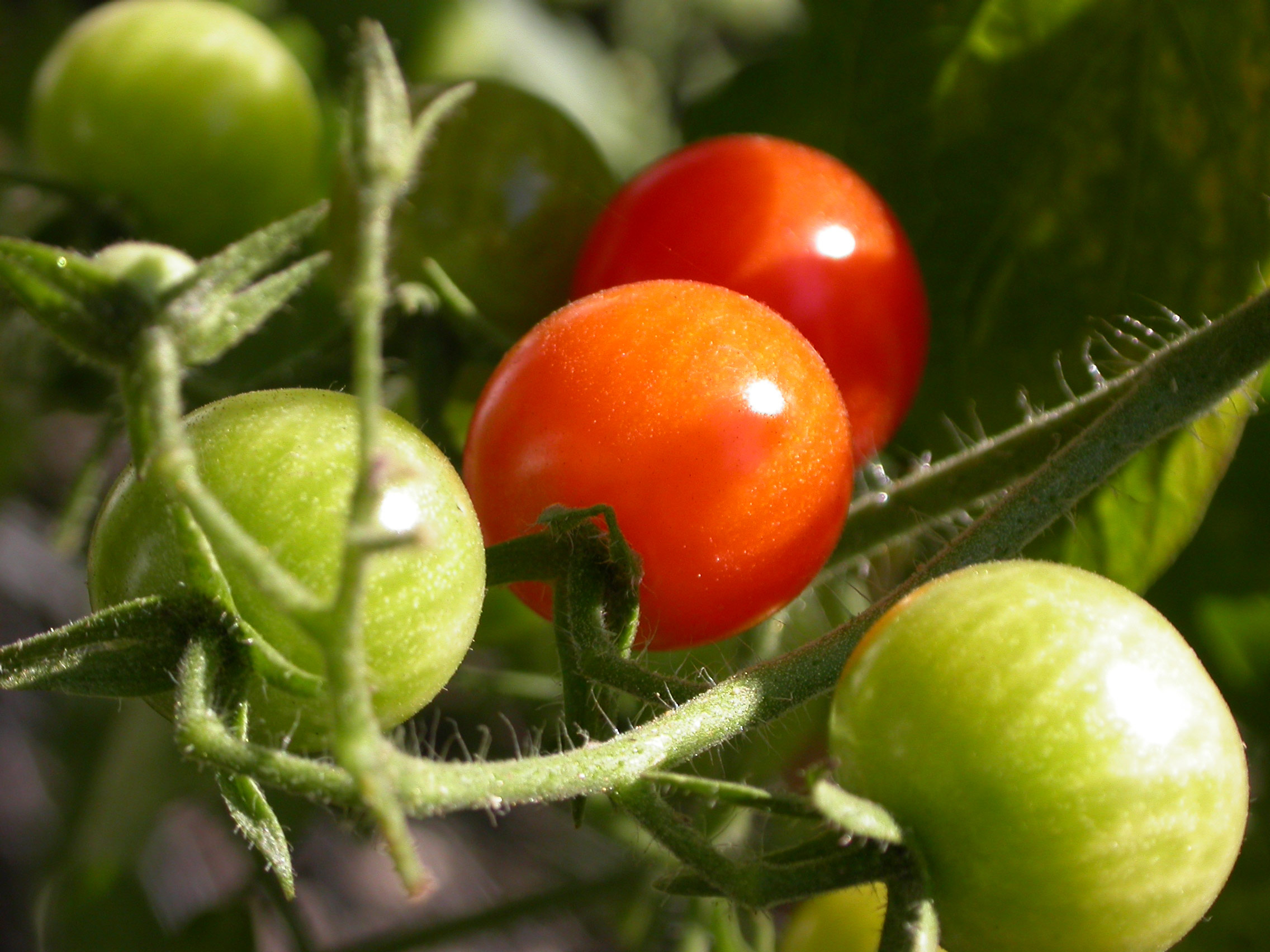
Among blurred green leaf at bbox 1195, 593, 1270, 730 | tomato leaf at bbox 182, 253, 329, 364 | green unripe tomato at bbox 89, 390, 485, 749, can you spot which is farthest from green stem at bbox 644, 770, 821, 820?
blurred green leaf at bbox 1195, 593, 1270, 730

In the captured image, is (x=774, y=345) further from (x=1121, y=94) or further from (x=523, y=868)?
(x=523, y=868)

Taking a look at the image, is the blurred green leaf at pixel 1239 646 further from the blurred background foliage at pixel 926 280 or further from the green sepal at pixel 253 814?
the green sepal at pixel 253 814

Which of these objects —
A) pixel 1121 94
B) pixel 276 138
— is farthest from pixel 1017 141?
pixel 276 138

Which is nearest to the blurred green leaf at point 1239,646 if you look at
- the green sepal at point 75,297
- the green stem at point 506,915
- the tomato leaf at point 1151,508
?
the tomato leaf at point 1151,508

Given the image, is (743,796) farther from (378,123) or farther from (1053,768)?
(378,123)

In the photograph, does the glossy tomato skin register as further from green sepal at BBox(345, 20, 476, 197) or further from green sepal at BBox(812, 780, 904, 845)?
green sepal at BBox(345, 20, 476, 197)

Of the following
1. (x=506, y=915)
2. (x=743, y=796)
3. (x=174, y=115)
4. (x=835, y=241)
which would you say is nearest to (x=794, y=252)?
(x=835, y=241)
